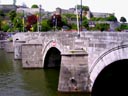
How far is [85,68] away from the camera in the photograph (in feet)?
81.4

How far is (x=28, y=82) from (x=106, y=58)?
40.1 feet

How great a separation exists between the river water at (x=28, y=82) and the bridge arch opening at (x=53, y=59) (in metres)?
1.76

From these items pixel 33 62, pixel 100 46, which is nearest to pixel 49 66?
pixel 33 62

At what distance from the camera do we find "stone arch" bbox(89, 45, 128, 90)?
67.2ft

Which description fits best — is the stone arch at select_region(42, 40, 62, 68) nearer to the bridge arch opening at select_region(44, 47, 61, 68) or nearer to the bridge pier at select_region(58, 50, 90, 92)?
the bridge arch opening at select_region(44, 47, 61, 68)

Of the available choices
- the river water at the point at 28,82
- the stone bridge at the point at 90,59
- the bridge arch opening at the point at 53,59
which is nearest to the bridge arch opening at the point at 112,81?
the stone bridge at the point at 90,59

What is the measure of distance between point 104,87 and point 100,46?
13.9 feet

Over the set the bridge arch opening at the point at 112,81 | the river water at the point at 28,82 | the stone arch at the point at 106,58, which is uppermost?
the stone arch at the point at 106,58

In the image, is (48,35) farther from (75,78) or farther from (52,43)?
(75,78)

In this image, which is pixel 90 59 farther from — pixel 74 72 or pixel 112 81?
pixel 112 81

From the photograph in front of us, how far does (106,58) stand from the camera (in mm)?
22172

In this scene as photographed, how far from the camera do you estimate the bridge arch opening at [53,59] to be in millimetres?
41634

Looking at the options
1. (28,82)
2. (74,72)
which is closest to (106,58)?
(74,72)

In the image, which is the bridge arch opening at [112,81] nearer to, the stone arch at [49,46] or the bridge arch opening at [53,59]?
the stone arch at [49,46]
